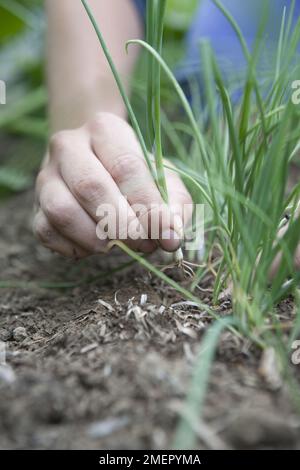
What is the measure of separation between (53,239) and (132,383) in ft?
1.13

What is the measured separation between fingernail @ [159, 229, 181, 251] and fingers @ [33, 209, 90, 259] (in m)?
0.17

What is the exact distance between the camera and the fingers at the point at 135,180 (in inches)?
25.1

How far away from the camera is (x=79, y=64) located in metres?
→ 1.13

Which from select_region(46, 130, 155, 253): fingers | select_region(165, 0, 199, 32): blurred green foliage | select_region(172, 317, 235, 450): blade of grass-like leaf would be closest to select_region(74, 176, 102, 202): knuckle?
select_region(46, 130, 155, 253): fingers

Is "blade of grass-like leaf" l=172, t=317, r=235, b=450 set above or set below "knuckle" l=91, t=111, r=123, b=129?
below

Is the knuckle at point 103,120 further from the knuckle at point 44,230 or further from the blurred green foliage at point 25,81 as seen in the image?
the blurred green foliage at point 25,81

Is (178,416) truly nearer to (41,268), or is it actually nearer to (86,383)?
(86,383)

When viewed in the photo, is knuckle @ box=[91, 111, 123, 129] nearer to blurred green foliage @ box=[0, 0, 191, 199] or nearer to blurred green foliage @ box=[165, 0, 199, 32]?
blurred green foliage @ box=[0, 0, 191, 199]

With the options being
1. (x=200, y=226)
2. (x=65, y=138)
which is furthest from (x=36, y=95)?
(x=200, y=226)

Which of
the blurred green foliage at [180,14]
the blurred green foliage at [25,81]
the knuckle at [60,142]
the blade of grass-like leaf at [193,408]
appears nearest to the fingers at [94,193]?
the knuckle at [60,142]

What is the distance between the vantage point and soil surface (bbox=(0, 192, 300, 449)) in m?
0.45

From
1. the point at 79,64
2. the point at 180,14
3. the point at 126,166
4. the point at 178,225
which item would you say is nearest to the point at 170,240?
the point at 178,225

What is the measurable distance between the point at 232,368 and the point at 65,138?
1.41 feet

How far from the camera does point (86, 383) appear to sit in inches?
19.6
